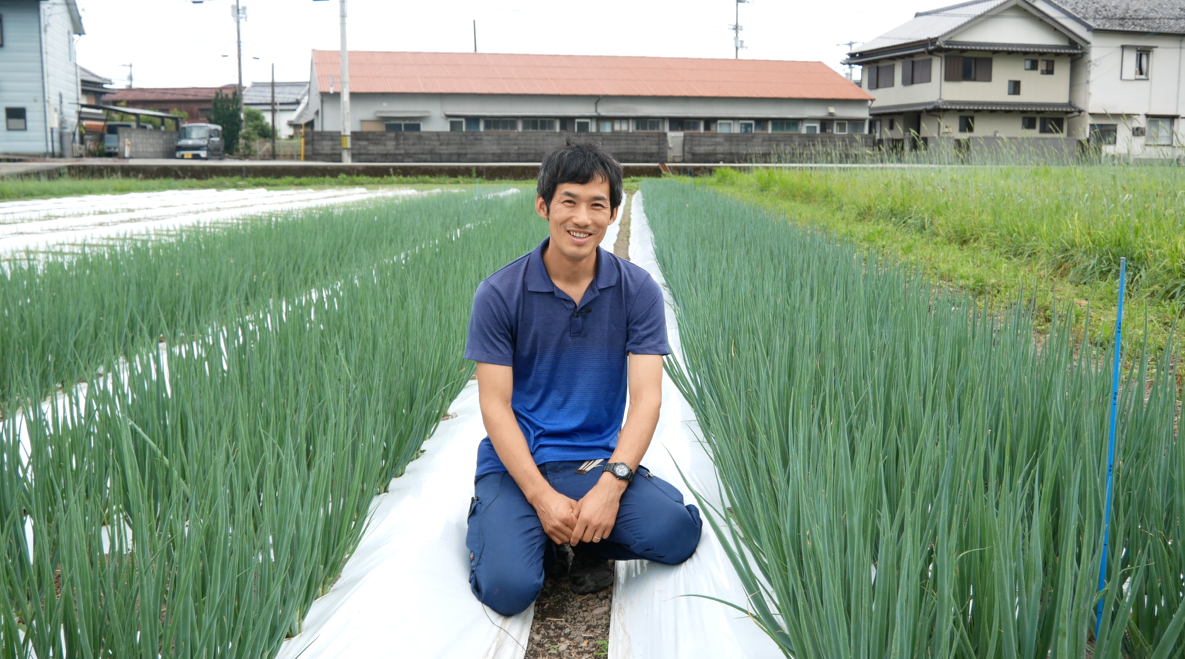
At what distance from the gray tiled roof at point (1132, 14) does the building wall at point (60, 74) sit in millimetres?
28104

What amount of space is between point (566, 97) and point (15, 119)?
46.0ft

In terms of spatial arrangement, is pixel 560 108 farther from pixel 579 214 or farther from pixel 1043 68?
pixel 579 214

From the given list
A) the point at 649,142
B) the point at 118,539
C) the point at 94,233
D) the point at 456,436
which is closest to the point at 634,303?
the point at 456,436

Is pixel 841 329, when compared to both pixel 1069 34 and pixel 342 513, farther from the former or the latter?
pixel 1069 34

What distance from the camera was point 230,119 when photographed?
3159 centimetres

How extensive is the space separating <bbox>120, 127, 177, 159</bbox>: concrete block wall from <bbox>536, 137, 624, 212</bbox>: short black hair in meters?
25.5

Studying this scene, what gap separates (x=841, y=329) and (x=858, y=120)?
2544 centimetres

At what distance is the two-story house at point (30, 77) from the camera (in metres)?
20.5

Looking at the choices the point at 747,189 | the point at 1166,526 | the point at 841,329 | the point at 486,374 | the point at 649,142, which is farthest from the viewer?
the point at 649,142

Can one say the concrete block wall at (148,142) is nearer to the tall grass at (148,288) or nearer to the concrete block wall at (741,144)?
the concrete block wall at (741,144)

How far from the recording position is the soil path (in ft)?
4.95

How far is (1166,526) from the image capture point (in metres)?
1.18

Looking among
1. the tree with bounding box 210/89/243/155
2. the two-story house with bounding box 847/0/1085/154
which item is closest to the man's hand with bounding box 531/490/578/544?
the two-story house with bounding box 847/0/1085/154

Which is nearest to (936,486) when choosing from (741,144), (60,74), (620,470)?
(620,470)
